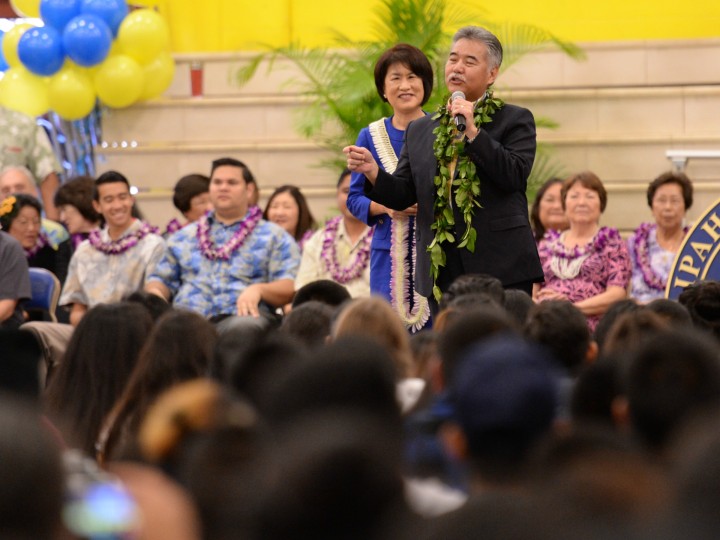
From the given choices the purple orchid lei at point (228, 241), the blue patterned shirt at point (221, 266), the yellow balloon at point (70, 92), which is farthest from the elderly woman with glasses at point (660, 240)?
the yellow balloon at point (70, 92)

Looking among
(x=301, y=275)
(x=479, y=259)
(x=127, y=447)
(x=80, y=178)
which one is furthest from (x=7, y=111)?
(x=127, y=447)

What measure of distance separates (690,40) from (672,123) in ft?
1.94

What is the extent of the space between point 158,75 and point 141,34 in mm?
481

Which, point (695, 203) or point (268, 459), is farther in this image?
point (695, 203)

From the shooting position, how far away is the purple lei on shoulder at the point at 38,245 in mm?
7246

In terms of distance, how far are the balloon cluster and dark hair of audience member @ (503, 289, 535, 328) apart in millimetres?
Answer: 4689

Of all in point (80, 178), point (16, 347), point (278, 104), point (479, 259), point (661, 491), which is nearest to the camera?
point (661, 491)

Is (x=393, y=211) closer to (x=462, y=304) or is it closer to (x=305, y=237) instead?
(x=462, y=304)

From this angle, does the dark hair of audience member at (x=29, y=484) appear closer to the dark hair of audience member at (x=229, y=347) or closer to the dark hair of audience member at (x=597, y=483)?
the dark hair of audience member at (x=597, y=483)

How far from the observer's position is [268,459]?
5.33 feet

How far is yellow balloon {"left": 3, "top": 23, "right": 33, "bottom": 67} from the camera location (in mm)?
8461

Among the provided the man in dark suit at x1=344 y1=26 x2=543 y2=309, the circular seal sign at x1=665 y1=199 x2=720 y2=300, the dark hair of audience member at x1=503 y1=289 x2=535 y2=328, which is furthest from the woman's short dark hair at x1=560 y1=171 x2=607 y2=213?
the dark hair of audience member at x1=503 y1=289 x2=535 y2=328

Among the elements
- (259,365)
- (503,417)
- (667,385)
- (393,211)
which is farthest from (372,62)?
(503,417)

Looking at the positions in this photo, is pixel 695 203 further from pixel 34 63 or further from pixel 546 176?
pixel 34 63
